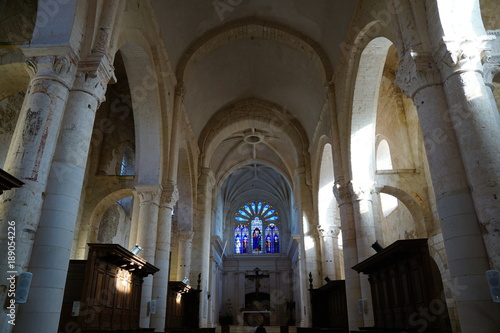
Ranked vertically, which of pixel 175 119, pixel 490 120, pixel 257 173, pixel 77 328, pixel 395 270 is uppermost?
pixel 257 173

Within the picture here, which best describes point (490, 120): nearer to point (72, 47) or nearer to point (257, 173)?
point (72, 47)

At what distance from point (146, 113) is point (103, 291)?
5.55 meters

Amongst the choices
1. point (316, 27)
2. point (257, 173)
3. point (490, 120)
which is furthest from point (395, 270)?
point (257, 173)

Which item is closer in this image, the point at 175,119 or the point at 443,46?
the point at 443,46

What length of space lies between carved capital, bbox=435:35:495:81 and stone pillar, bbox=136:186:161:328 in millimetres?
8550

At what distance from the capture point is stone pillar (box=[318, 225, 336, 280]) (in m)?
18.0

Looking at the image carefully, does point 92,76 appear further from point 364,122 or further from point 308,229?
point 308,229

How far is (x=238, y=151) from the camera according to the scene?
26.4m

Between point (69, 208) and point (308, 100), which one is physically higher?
point (308, 100)

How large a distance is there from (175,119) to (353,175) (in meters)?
6.30

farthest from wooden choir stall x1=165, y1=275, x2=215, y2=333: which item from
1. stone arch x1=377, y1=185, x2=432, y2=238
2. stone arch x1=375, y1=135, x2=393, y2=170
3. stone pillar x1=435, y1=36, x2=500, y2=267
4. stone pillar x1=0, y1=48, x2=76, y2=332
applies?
stone pillar x1=435, y1=36, x2=500, y2=267

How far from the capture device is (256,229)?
39156 millimetres

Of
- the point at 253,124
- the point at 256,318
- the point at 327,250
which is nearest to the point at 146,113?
the point at 253,124

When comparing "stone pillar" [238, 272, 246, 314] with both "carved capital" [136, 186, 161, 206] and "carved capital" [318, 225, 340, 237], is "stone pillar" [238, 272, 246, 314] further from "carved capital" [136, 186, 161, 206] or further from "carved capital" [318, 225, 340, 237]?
"carved capital" [136, 186, 161, 206]
